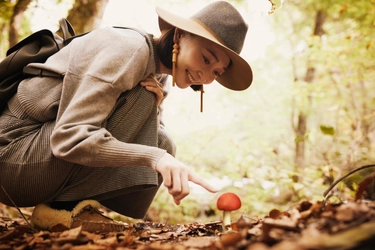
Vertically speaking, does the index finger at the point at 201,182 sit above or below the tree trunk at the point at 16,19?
below

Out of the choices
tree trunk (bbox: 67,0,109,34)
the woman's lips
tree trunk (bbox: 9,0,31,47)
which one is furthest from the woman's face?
tree trunk (bbox: 9,0,31,47)

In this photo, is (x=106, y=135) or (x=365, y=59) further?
(x=365, y=59)

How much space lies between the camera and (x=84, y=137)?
149 cm

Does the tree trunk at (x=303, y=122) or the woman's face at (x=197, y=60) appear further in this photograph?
the tree trunk at (x=303, y=122)

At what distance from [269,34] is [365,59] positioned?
8.15 ft

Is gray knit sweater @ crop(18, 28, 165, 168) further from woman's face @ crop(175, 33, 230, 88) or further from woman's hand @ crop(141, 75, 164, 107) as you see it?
woman's face @ crop(175, 33, 230, 88)

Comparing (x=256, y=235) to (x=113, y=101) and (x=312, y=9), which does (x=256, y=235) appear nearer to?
(x=113, y=101)

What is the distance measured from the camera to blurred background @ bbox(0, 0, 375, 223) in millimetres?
5004

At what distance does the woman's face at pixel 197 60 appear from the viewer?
6.57ft

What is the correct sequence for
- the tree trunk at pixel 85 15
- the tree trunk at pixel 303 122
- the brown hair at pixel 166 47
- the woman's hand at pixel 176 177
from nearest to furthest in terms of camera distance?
the woman's hand at pixel 176 177 → the brown hair at pixel 166 47 → the tree trunk at pixel 85 15 → the tree trunk at pixel 303 122

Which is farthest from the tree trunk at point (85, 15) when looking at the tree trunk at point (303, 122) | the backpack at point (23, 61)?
the tree trunk at point (303, 122)

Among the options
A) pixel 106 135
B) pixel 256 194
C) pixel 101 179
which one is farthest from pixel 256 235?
pixel 256 194

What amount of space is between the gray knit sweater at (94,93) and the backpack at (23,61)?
0.10 metres

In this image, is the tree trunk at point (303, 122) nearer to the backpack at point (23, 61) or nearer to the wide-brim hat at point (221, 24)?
the wide-brim hat at point (221, 24)
